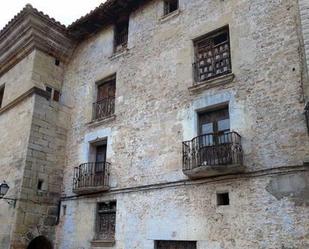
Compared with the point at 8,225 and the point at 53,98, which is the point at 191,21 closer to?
the point at 53,98

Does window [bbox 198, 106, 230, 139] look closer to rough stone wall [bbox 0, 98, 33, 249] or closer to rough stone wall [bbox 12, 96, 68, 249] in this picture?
rough stone wall [bbox 12, 96, 68, 249]

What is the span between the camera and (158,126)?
921 centimetres

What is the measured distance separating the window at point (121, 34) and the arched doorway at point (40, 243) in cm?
639

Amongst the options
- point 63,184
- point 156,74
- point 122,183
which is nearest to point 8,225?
point 63,184

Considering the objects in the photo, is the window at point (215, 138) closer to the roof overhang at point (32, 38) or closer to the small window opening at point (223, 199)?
the small window opening at point (223, 199)

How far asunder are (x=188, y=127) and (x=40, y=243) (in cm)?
617

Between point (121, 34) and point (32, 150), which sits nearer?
point (32, 150)

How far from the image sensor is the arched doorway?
34.7 feet

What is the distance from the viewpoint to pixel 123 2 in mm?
11320

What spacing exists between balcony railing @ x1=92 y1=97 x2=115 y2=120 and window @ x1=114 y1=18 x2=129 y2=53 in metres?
1.79

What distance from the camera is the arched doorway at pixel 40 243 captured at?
10586mm

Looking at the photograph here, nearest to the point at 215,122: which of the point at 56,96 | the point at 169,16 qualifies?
the point at 169,16

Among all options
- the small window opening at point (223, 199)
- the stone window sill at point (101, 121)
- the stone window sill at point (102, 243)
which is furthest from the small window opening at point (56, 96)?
the small window opening at point (223, 199)

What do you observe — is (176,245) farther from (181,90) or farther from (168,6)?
(168,6)
